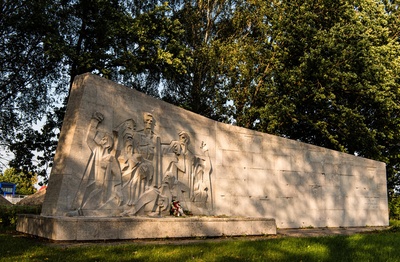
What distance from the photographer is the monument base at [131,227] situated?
351 inches

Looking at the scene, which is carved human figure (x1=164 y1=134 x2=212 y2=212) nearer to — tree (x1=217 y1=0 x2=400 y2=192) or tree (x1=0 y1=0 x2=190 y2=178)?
tree (x1=0 y1=0 x2=190 y2=178)

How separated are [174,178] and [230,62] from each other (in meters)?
12.5

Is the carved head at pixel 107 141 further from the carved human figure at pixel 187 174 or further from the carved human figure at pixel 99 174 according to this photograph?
the carved human figure at pixel 187 174

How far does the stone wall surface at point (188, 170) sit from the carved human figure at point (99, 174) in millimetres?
26

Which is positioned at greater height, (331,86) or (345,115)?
(331,86)

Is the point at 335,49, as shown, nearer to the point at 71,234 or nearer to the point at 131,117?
the point at 131,117

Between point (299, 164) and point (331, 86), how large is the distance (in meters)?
7.38

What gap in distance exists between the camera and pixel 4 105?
20.2m

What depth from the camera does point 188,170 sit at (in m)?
13.0

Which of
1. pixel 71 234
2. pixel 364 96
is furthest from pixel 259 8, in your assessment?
pixel 71 234

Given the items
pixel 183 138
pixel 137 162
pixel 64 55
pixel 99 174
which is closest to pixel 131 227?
pixel 99 174

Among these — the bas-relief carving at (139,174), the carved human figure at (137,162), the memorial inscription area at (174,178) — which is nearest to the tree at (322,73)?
the memorial inscription area at (174,178)

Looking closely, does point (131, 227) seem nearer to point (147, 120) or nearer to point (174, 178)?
point (174, 178)

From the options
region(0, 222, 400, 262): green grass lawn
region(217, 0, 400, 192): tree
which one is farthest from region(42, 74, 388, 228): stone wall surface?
region(217, 0, 400, 192): tree
